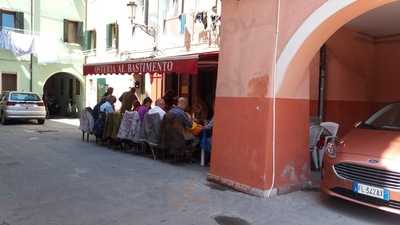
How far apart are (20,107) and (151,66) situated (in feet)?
32.3

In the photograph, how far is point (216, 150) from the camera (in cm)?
705

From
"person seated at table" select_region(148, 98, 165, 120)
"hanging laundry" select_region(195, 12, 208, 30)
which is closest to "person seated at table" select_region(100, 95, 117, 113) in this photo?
"person seated at table" select_region(148, 98, 165, 120)

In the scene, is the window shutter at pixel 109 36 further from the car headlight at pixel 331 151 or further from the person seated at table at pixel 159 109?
the car headlight at pixel 331 151

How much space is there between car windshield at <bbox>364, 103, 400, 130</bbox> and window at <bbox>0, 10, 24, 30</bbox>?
19458 millimetres

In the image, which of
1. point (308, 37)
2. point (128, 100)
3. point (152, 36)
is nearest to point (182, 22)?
point (152, 36)

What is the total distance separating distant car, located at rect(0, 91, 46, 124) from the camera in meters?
17.5

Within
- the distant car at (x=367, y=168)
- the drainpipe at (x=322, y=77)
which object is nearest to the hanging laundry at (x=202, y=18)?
the drainpipe at (x=322, y=77)

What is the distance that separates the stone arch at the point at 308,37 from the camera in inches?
215

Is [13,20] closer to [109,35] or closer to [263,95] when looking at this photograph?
[109,35]

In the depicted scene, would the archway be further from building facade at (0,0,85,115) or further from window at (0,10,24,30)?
window at (0,10,24,30)

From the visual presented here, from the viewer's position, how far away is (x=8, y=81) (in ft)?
70.6

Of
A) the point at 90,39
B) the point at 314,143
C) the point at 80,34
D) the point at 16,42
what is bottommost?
the point at 314,143

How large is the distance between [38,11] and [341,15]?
19.9 m

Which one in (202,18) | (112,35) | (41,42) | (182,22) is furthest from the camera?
(41,42)
